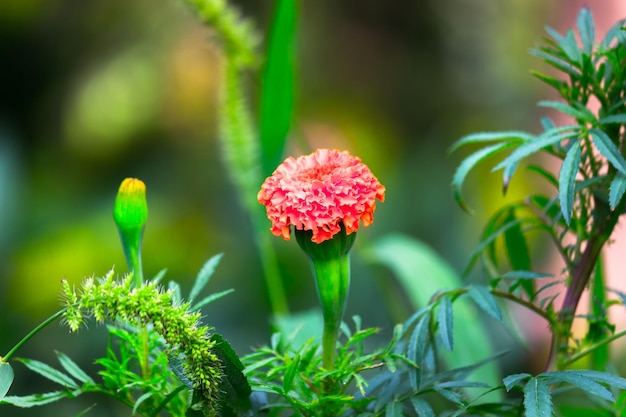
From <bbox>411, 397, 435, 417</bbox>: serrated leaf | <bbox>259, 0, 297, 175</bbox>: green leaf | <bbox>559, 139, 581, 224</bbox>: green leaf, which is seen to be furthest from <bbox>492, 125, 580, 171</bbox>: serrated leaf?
<bbox>259, 0, 297, 175</bbox>: green leaf

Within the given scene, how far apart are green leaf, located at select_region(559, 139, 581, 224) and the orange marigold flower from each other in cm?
9

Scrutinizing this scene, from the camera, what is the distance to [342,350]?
0.41 m

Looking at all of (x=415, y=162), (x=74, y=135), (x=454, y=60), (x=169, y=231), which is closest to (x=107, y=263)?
(x=169, y=231)

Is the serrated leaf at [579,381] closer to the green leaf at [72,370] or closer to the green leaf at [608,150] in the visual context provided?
the green leaf at [608,150]

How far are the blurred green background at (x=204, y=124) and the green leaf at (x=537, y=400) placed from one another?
1236mm

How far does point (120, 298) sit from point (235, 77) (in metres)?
0.45

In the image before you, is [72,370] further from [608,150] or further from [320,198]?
[608,150]

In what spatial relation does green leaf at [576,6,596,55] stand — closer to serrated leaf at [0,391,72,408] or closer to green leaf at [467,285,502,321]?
green leaf at [467,285,502,321]

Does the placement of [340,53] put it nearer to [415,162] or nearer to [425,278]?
[415,162]

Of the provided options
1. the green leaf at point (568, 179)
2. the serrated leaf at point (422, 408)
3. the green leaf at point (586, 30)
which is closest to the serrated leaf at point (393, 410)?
the serrated leaf at point (422, 408)

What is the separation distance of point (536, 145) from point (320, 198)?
4.8 inches

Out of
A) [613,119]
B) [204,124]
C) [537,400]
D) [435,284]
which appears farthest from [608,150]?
[204,124]

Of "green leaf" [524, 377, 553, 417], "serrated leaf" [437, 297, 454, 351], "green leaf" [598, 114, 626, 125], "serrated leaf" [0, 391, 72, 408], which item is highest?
"green leaf" [598, 114, 626, 125]

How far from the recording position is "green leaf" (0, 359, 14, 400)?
34 cm
